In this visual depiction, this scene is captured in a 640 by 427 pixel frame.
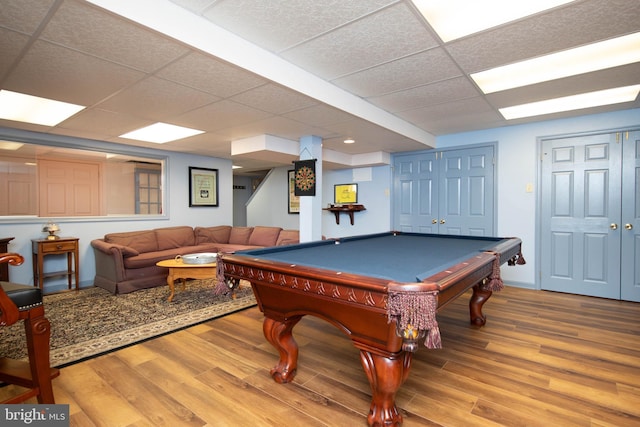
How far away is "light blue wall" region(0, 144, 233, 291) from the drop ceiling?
53.5 inches

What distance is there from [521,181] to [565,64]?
2.00m

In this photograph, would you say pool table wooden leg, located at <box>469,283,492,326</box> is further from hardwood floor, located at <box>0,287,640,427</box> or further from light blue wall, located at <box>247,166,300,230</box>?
light blue wall, located at <box>247,166,300,230</box>

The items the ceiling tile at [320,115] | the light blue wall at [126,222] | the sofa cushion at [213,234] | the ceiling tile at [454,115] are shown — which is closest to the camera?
the ceiling tile at [320,115]

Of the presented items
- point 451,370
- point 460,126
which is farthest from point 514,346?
point 460,126

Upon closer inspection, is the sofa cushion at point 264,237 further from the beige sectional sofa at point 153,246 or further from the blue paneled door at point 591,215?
the blue paneled door at point 591,215

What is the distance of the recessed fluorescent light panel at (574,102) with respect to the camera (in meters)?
3.31

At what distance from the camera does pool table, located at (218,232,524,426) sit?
1270 millimetres

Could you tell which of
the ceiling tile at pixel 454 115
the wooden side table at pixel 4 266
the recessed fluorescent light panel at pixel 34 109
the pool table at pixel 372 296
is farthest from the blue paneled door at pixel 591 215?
the wooden side table at pixel 4 266

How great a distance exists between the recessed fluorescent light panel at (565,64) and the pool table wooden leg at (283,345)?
2.66 meters

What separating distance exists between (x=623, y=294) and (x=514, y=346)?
2415 mm

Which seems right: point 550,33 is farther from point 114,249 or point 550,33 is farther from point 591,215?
point 114,249

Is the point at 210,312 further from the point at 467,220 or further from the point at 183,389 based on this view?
the point at 467,220

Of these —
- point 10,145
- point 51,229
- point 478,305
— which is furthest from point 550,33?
point 10,145

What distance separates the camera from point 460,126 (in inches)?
175
